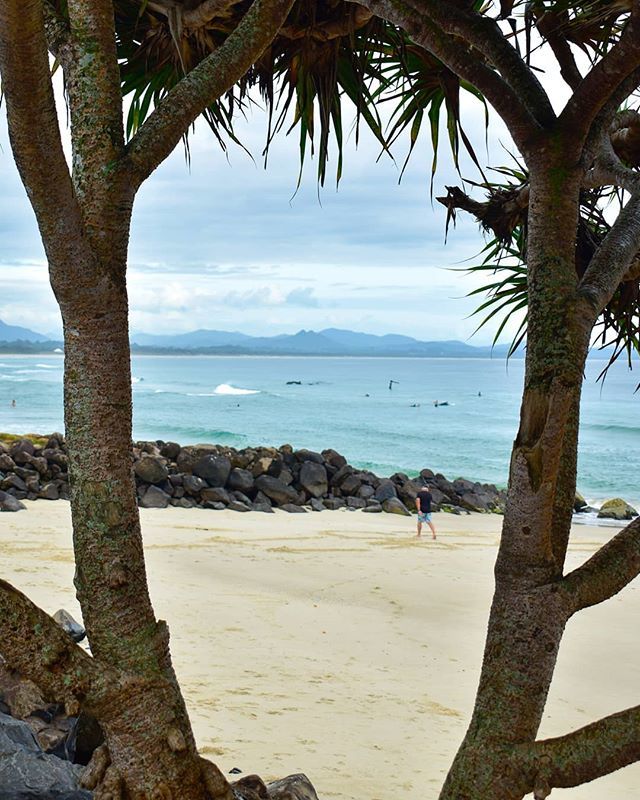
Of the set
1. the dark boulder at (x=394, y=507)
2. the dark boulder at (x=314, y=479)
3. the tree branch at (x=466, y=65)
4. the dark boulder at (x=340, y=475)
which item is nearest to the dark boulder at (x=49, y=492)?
the dark boulder at (x=314, y=479)

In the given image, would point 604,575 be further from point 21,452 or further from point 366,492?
point 366,492

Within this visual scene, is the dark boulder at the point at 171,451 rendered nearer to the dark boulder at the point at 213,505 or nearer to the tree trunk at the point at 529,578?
the dark boulder at the point at 213,505

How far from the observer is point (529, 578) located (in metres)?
2.24

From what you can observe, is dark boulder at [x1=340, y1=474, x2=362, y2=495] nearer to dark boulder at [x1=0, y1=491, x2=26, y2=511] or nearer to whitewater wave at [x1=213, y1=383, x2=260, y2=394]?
dark boulder at [x1=0, y1=491, x2=26, y2=511]

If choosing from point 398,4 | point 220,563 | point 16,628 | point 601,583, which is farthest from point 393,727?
point 220,563

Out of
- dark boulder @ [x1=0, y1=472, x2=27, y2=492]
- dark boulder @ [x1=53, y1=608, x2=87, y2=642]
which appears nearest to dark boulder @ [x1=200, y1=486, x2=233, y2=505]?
dark boulder @ [x1=0, y1=472, x2=27, y2=492]

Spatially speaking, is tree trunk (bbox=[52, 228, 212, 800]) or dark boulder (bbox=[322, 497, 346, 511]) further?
dark boulder (bbox=[322, 497, 346, 511])

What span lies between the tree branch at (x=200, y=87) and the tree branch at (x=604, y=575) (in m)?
1.46

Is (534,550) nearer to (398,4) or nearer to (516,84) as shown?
(516,84)

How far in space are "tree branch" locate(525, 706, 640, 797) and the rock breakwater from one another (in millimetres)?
12434

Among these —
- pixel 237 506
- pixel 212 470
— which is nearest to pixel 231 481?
pixel 212 470

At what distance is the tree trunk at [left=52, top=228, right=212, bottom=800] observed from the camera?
2.16 m

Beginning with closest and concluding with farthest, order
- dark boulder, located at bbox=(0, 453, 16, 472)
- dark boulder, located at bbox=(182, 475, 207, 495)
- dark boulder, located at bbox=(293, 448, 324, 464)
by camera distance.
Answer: dark boulder, located at bbox=(0, 453, 16, 472) < dark boulder, located at bbox=(182, 475, 207, 495) < dark boulder, located at bbox=(293, 448, 324, 464)

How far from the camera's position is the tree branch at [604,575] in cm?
225
